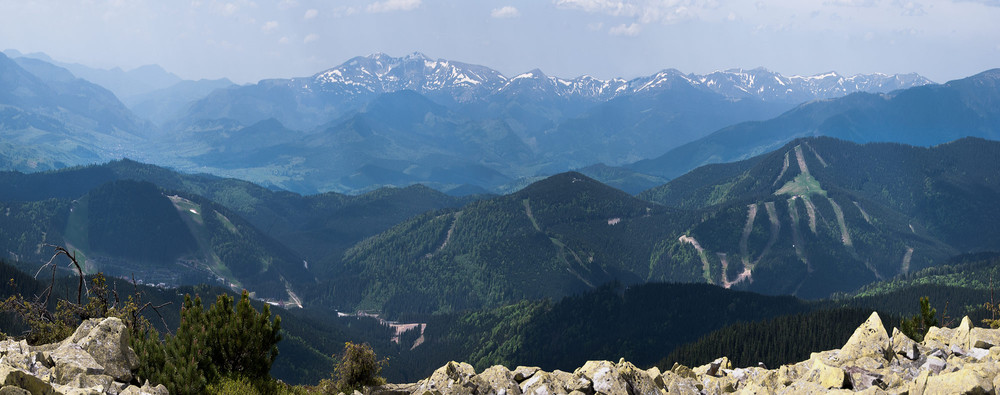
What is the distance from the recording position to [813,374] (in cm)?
4462

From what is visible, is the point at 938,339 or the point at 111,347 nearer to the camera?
the point at 111,347

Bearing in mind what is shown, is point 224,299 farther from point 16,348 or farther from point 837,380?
point 837,380

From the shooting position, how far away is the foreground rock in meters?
41.4

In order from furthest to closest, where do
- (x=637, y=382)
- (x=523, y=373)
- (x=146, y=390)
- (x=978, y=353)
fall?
(x=523, y=373) → (x=637, y=382) → (x=978, y=353) → (x=146, y=390)

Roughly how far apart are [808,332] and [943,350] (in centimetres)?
11010

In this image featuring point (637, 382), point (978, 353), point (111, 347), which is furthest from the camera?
point (637, 382)

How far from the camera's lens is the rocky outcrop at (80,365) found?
99.3 ft

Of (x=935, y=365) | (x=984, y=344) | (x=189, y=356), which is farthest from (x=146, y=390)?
(x=984, y=344)

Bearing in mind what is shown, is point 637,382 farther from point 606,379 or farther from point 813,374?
point 813,374

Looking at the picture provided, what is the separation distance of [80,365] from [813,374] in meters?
45.5

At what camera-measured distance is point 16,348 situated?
3669 centimetres

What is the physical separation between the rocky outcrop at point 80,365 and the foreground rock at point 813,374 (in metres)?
18.0

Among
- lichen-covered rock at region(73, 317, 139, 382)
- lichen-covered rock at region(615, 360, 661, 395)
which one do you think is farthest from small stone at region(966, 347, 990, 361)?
lichen-covered rock at region(73, 317, 139, 382)

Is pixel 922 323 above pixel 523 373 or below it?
below
